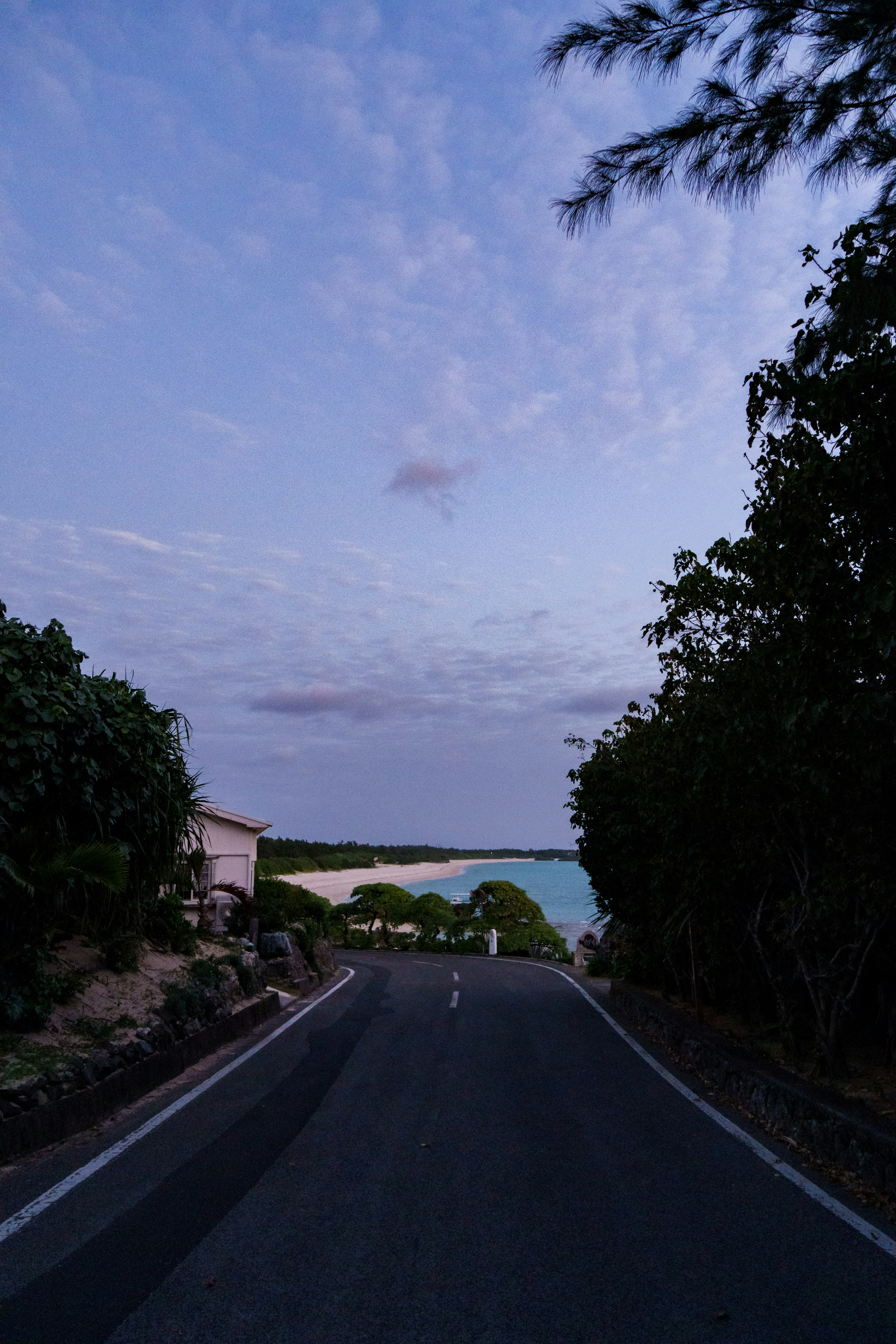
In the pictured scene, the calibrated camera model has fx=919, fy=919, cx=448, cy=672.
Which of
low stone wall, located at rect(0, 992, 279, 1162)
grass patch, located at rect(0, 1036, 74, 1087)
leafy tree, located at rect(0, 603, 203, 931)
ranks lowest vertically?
low stone wall, located at rect(0, 992, 279, 1162)

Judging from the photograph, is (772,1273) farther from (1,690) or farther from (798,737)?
(1,690)

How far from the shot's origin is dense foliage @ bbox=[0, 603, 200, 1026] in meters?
9.56

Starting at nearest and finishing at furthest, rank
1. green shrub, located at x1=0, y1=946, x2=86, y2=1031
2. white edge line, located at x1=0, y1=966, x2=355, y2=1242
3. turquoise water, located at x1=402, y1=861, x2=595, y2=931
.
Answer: white edge line, located at x1=0, y1=966, x2=355, y2=1242 → green shrub, located at x1=0, y1=946, x2=86, y2=1031 → turquoise water, located at x1=402, y1=861, x2=595, y2=931

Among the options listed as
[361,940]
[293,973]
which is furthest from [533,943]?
[293,973]

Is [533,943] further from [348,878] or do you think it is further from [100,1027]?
[348,878]

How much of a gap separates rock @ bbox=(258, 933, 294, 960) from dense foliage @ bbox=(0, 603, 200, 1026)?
8.48 m

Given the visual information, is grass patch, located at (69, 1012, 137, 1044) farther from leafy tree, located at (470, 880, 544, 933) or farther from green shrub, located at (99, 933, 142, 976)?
leafy tree, located at (470, 880, 544, 933)

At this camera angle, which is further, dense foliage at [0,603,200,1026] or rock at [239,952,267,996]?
rock at [239,952,267,996]

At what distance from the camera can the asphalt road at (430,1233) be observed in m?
4.25

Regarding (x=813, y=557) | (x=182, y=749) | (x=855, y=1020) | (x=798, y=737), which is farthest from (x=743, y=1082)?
(x=182, y=749)

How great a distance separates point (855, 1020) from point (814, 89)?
368 inches

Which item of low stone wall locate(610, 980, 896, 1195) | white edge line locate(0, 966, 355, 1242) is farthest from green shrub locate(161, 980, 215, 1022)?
low stone wall locate(610, 980, 896, 1195)

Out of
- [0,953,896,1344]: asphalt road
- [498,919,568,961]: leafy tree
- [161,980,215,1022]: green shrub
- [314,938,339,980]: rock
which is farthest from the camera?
[498,919,568,961]: leafy tree

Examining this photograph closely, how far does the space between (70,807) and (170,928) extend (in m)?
4.73
